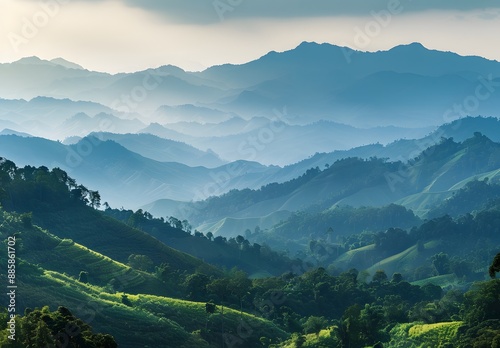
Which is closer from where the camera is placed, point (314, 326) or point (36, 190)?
point (314, 326)

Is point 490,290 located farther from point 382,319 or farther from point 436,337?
point 382,319

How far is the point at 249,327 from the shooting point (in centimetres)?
10694

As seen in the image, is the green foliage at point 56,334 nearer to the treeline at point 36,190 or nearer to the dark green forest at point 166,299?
the dark green forest at point 166,299

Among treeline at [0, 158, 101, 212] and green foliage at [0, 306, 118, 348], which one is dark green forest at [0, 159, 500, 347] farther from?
treeline at [0, 158, 101, 212]

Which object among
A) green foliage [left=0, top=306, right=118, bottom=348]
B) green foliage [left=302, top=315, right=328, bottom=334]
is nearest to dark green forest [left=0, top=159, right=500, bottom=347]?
green foliage [left=0, top=306, right=118, bottom=348]

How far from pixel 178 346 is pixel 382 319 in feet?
86.1

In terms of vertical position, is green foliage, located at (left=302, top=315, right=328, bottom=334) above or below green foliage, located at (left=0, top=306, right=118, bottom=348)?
below

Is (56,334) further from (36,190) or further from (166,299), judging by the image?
(36,190)

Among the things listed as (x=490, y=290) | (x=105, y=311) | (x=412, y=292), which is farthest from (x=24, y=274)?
(x=412, y=292)

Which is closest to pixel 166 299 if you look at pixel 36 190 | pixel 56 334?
pixel 56 334

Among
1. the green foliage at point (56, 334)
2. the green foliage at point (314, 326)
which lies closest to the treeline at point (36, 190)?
the green foliage at point (314, 326)

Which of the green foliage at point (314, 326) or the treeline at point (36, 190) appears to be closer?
the green foliage at point (314, 326)

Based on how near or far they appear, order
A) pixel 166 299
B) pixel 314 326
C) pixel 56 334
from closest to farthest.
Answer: pixel 56 334 < pixel 314 326 < pixel 166 299

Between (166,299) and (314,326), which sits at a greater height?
(166,299)
